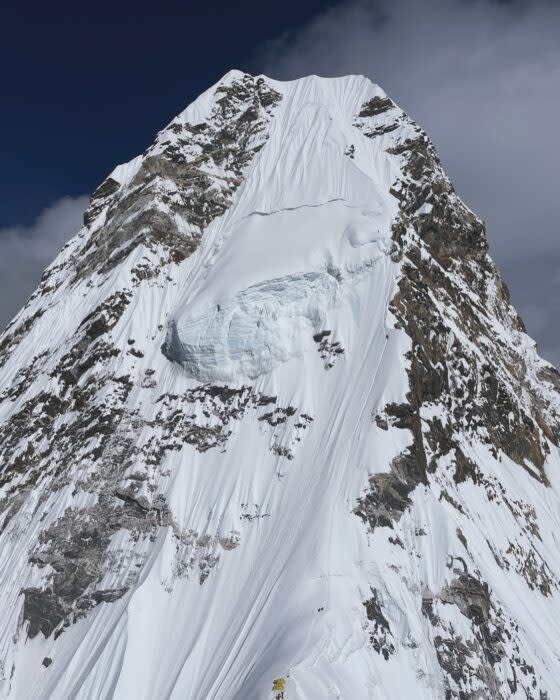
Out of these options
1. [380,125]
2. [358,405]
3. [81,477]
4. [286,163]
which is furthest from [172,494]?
[380,125]

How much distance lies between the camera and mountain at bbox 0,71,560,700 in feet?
101

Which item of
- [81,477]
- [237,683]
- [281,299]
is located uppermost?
[281,299]

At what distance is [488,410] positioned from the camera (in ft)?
151

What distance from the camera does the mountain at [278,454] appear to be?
30.8m

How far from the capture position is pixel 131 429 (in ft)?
136

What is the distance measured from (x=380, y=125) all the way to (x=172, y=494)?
4463cm

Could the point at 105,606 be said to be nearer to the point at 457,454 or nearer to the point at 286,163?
the point at 457,454

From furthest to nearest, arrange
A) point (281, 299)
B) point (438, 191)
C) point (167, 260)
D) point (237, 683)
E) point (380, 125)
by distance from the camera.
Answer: point (380, 125)
point (438, 191)
point (167, 260)
point (281, 299)
point (237, 683)

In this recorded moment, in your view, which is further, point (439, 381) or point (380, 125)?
point (380, 125)

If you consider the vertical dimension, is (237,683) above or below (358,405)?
below

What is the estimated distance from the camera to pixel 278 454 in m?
38.5

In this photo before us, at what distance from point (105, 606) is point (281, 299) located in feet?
69.5

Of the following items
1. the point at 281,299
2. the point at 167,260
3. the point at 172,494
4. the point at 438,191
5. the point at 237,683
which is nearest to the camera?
the point at 237,683

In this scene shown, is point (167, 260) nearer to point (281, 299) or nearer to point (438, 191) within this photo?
point (281, 299)
